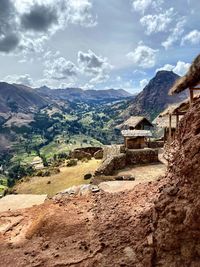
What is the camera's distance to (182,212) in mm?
7312

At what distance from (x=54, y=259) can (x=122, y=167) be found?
64.1 ft

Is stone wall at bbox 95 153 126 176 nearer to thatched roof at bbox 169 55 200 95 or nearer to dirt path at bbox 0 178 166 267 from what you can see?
dirt path at bbox 0 178 166 267

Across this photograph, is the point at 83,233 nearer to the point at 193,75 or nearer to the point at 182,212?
the point at 182,212

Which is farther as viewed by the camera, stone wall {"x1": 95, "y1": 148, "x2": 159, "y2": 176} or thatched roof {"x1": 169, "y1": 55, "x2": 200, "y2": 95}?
stone wall {"x1": 95, "y1": 148, "x2": 159, "y2": 176}

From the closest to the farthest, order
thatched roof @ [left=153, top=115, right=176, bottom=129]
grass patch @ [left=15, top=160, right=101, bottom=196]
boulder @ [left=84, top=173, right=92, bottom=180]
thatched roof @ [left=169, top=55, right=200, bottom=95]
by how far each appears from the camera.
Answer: thatched roof @ [left=169, top=55, right=200, bottom=95], grass patch @ [left=15, top=160, right=101, bottom=196], boulder @ [left=84, top=173, right=92, bottom=180], thatched roof @ [left=153, top=115, right=176, bottom=129]

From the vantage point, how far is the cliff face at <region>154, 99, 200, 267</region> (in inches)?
278

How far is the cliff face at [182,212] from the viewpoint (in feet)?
23.1

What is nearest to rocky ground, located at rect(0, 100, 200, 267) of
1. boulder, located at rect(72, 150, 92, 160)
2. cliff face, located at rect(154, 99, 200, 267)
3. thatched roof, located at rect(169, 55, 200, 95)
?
cliff face, located at rect(154, 99, 200, 267)

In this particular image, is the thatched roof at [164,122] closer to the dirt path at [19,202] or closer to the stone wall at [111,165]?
the stone wall at [111,165]

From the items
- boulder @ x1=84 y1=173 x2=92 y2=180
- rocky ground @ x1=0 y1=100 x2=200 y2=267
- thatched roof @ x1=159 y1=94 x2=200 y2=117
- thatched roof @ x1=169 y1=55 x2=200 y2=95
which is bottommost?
boulder @ x1=84 y1=173 x2=92 y2=180

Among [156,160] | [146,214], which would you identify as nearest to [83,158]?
[156,160]

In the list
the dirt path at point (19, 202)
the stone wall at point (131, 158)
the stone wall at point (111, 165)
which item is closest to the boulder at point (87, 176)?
the stone wall at point (111, 165)

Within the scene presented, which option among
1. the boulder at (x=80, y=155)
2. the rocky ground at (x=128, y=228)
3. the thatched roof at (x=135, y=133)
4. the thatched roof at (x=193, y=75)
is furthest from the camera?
the boulder at (x=80, y=155)

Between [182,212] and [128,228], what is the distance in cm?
206
